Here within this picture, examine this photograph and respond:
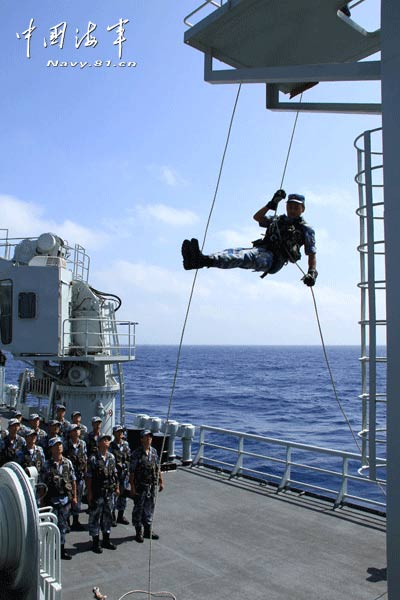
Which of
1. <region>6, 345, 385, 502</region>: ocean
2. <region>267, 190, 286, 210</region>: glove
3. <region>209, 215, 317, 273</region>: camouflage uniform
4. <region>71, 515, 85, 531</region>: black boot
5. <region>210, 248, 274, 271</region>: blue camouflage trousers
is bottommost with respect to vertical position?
<region>6, 345, 385, 502</region>: ocean

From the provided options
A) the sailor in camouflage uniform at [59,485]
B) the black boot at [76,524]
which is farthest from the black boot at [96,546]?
the black boot at [76,524]

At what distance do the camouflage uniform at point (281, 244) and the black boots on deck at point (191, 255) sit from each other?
750mm

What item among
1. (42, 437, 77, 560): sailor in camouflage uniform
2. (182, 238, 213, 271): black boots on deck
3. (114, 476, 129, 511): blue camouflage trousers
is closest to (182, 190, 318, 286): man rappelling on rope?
(182, 238, 213, 271): black boots on deck

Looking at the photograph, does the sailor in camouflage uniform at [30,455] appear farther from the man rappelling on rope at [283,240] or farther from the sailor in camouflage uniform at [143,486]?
the man rappelling on rope at [283,240]

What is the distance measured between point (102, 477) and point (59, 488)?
63 cm

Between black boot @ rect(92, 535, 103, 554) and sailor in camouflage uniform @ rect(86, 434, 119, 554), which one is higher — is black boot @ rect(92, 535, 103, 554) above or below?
below

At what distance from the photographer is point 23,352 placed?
14148 mm

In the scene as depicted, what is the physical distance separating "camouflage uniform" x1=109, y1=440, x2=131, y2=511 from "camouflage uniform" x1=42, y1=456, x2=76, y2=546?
3.74 feet

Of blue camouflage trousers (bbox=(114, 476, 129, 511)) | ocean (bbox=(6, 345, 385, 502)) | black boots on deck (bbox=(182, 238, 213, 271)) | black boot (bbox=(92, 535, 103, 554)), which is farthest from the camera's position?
ocean (bbox=(6, 345, 385, 502))

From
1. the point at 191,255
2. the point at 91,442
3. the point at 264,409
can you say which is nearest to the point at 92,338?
the point at 91,442

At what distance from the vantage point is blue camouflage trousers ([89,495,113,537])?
823 centimetres

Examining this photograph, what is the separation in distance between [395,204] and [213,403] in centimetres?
4370

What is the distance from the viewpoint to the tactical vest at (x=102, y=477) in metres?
8.40

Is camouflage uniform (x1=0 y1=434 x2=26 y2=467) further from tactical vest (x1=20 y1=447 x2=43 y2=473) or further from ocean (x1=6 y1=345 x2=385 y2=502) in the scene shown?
ocean (x1=6 y1=345 x2=385 y2=502)
